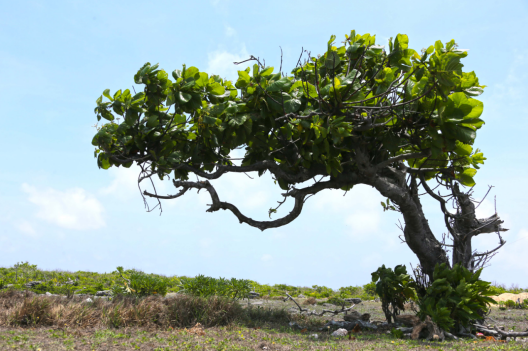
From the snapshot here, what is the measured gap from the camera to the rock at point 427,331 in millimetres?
6934

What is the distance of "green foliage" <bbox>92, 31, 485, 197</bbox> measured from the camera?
246 inches

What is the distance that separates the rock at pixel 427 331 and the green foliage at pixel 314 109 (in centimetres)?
298

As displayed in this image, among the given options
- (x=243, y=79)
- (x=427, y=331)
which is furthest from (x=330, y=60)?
(x=427, y=331)

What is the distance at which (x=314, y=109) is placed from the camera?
684 cm

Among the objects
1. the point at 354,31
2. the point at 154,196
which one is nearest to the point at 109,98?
the point at 154,196

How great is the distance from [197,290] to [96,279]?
7702 millimetres

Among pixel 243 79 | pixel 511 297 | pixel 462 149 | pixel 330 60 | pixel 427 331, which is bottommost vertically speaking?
pixel 427 331

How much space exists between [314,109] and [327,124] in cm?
62

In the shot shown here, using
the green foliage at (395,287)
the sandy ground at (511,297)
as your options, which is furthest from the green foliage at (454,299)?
the sandy ground at (511,297)

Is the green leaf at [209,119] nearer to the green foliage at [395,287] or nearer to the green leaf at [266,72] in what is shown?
the green leaf at [266,72]

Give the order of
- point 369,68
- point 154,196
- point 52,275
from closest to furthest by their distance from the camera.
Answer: point 369,68, point 154,196, point 52,275

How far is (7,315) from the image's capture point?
275 inches

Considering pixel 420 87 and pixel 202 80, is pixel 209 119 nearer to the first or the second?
pixel 202 80

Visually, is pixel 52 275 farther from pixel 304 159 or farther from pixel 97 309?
pixel 304 159
